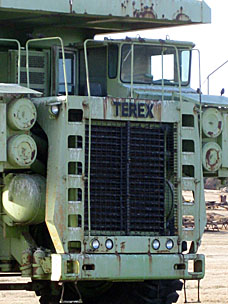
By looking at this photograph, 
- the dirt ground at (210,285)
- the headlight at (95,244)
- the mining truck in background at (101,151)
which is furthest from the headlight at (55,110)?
the dirt ground at (210,285)

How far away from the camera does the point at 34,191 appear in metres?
15.6

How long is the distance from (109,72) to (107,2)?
1.12 metres

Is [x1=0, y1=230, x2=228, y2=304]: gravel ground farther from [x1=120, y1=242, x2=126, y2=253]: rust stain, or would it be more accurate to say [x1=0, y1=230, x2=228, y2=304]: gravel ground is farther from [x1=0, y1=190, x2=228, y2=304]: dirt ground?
[x1=120, y1=242, x2=126, y2=253]: rust stain

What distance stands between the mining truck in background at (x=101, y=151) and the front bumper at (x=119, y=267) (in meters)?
0.02

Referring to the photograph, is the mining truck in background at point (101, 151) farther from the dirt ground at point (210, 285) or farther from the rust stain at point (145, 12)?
the dirt ground at point (210, 285)

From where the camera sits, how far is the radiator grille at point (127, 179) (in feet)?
51.7

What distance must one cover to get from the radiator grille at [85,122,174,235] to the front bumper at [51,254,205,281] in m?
0.40

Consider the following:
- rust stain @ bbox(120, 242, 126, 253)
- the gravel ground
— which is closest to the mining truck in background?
rust stain @ bbox(120, 242, 126, 253)

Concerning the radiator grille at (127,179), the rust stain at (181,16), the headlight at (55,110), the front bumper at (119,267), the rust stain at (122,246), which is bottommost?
the front bumper at (119,267)

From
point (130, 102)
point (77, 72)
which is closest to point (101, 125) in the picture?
point (130, 102)

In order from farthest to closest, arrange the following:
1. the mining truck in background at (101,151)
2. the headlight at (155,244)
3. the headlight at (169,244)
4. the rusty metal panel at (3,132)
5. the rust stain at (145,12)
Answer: the rust stain at (145,12)
the headlight at (169,244)
the headlight at (155,244)
the mining truck in background at (101,151)
the rusty metal panel at (3,132)

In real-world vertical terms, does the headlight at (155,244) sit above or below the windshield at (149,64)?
below

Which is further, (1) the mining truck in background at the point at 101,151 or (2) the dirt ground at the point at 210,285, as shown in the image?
(2) the dirt ground at the point at 210,285

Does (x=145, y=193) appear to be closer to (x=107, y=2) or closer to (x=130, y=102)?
(x=130, y=102)
